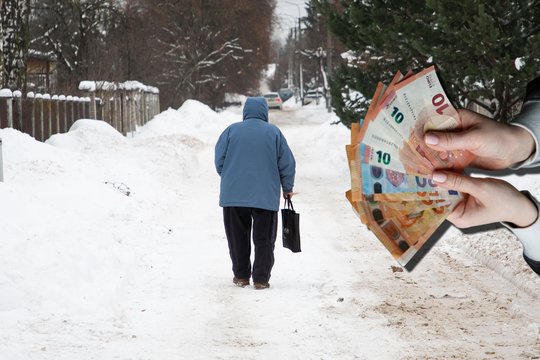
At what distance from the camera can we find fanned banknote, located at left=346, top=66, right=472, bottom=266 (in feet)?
3.77

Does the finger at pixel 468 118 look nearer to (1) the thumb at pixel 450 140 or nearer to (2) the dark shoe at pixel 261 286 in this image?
(1) the thumb at pixel 450 140

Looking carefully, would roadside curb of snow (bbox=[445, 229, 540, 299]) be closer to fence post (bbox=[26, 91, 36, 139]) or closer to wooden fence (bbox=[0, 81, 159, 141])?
wooden fence (bbox=[0, 81, 159, 141])

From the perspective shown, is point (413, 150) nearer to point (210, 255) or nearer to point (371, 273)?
point (371, 273)

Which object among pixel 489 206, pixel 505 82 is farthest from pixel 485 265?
pixel 489 206

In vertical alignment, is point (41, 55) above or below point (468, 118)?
below

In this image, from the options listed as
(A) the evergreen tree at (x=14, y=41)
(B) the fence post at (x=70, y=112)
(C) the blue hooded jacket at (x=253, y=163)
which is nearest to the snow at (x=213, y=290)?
(C) the blue hooded jacket at (x=253, y=163)

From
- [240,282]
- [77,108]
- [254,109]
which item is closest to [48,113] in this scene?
[77,108]

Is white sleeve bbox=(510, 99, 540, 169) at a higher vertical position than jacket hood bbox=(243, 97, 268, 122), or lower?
higher

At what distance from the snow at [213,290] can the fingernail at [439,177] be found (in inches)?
117

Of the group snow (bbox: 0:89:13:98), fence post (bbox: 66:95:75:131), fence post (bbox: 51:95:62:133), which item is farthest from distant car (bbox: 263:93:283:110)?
snow (bbox: 0:89:13:98)

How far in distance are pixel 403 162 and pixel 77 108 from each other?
26.1 meters

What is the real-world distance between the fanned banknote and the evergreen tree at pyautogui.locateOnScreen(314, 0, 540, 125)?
12.2m

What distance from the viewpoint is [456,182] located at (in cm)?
118

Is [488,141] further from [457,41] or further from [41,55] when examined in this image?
Result: [41,55]
